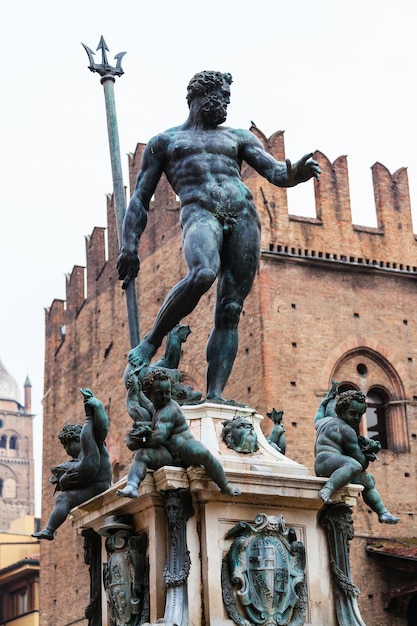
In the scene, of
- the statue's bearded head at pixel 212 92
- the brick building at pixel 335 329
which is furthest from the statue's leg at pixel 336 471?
the brick building at pixel 335 329

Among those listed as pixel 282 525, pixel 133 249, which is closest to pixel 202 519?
pixel 282 525

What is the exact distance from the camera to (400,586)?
21375 millimetres

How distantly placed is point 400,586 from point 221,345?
15.8 m

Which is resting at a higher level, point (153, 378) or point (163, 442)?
point (153, 378)

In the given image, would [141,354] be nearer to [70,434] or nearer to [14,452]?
[70,434]

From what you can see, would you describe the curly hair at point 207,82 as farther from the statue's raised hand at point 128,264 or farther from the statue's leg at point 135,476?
the statue's leg at point 135,476

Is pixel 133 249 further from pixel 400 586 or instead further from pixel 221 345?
pixel 400 586

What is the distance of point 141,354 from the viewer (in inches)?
256

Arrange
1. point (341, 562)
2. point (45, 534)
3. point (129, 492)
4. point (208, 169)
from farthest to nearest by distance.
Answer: point (208, 169)
point (45, 534)
point (341, 562)
point (129, 492)

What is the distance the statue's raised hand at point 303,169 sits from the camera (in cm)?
647

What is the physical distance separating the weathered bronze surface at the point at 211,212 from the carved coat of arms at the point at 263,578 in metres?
0.84

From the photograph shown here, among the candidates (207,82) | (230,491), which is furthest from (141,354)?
(207,82)

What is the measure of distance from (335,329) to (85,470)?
1719 cm

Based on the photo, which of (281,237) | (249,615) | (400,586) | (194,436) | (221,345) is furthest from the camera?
(281,237)
